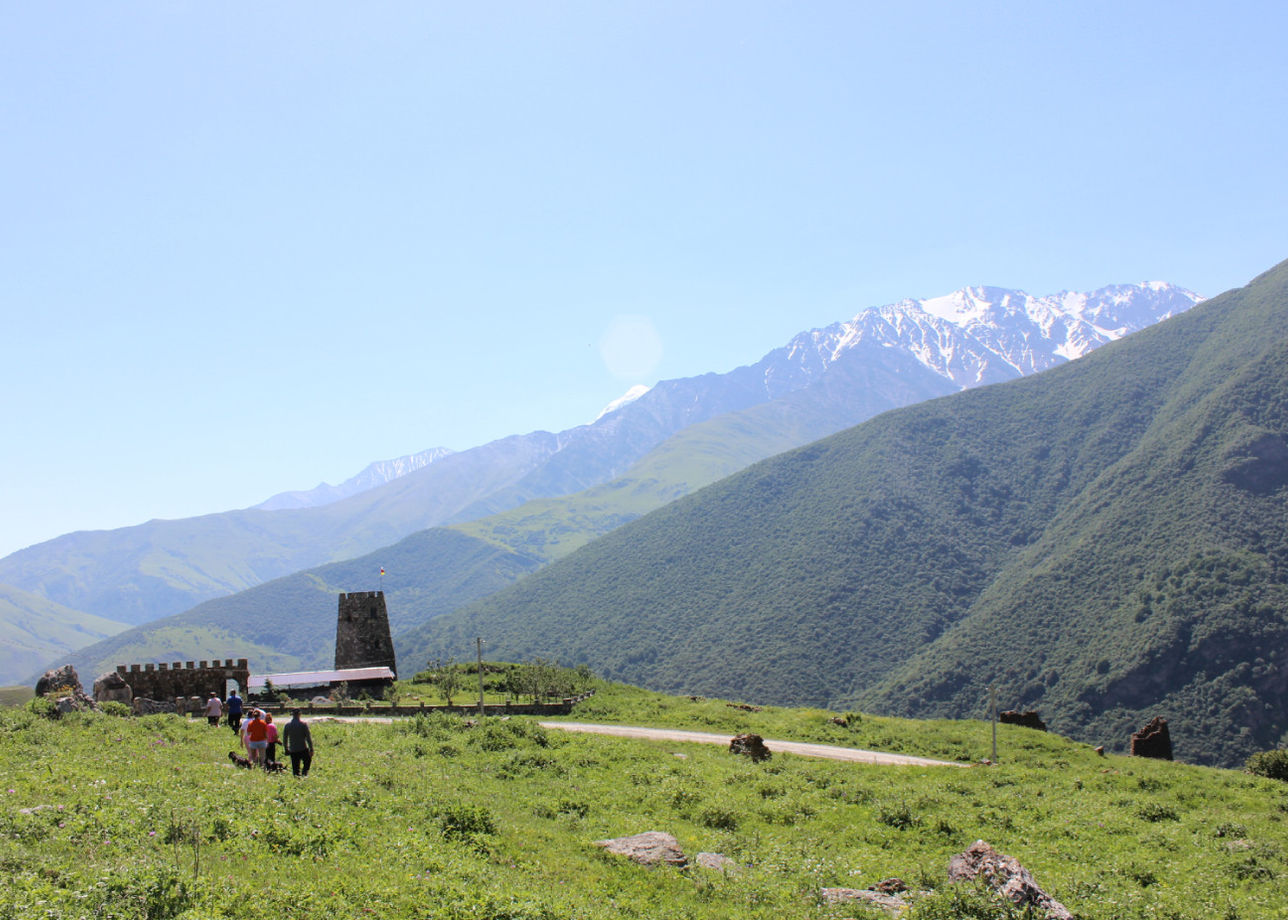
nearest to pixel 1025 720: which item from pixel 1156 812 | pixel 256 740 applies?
pixel 1156 812

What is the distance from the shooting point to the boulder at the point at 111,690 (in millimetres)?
30297

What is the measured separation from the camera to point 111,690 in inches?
1204

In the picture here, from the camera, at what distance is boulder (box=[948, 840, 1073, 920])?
11.7 meters

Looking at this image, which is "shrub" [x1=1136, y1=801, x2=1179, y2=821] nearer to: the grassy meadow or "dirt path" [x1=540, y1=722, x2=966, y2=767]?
the grassy meadow

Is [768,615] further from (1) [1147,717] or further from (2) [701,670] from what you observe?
(1) [1147,717]

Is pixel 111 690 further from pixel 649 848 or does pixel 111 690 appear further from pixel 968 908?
pixel 968 908

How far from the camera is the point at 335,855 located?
39.7 feet

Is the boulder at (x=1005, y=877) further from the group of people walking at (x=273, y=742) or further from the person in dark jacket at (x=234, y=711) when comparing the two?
the person in dark jacket at (x=234, y=711)

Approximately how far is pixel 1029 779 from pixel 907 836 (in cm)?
1056

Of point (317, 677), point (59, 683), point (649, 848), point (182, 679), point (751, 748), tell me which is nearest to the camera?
point (649, 848)

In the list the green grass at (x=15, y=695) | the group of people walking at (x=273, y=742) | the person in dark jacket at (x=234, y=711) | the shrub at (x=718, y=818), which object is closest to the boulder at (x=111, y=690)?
the green grass at (x=15, y=695)

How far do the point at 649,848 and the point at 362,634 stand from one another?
1737 inches

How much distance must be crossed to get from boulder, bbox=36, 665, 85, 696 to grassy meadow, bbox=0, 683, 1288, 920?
3.86 meters

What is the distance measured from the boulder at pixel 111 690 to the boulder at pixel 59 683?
76.7 inches
